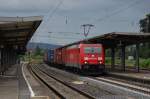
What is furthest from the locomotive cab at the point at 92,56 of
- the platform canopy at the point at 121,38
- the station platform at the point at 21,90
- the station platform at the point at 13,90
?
the station platform at the point at 13,90

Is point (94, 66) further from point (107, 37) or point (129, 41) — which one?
point (129, 41)

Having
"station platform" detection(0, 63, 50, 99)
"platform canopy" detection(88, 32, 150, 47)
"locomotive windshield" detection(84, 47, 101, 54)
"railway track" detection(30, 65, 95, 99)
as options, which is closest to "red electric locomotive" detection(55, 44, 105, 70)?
"locomotive windshield" detection(84, 47, 101, 54)

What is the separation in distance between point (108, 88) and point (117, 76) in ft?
41.6

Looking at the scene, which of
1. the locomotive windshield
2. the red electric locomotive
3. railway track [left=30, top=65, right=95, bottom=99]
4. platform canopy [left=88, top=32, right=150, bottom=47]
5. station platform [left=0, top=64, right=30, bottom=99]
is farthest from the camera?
the locomotive windshield

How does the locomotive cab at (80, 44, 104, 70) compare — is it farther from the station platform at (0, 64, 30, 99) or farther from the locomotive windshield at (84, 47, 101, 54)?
the station platform at (0, 64, 30, 99)

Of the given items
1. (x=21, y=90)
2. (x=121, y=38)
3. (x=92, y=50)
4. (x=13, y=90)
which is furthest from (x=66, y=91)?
(x=121, y=38)

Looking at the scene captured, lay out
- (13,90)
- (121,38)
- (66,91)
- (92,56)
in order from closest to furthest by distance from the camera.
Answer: (13,90) → (66,91) → (92,56) → (121,38)

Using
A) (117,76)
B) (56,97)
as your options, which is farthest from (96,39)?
(56,97)

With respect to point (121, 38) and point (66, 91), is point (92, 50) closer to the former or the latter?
point (121, 38)

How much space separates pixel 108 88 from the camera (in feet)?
84.2

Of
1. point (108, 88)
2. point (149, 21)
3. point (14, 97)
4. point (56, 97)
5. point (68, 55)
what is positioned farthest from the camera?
point (149, 21)

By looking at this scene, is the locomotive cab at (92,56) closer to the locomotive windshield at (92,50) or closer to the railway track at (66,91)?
the locomotive windshield at (92,50)

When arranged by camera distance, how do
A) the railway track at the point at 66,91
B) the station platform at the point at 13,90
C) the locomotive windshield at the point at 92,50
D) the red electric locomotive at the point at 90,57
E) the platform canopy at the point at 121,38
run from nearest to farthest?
the station platform at the point at 13,90
the railway track at the point at 66,91
the red electric locomotive at the point at 90,57
the platform canopy at the point at 121,38
the locomotive windshield at the point at 92,50

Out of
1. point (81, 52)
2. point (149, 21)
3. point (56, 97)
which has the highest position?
point (149, 21)
